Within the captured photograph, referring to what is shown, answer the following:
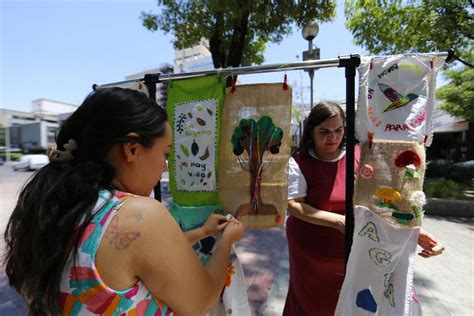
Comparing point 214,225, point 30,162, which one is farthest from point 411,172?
point 30,162

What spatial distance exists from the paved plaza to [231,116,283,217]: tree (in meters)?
1.56

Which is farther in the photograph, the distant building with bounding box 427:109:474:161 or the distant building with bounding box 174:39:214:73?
the distant building with bounding box 174:39:214:73

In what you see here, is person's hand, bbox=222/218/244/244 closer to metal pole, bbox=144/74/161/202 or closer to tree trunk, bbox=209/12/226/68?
metal pole, bbox=144/74/161/202

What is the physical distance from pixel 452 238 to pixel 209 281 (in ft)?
16.4

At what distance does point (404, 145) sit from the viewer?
1212 mm

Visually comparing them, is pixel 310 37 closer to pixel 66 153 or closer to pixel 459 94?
pixel 66 153

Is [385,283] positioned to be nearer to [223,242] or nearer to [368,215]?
[368,215]

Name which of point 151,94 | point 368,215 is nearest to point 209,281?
point 368,215

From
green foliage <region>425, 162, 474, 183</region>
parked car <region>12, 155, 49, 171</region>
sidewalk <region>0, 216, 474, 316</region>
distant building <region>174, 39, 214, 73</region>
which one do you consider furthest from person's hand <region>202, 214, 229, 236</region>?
distant building <region>174, 39, 214, 73</region>

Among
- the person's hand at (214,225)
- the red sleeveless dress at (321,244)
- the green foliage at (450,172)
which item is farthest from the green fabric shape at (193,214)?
the green foliage at (450,172)

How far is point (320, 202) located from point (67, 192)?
122 cm

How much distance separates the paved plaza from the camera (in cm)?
259

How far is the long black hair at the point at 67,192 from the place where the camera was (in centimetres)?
76

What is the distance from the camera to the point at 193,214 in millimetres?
1564
